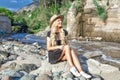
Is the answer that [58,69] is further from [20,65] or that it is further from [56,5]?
[56,5]

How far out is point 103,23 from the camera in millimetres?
24688

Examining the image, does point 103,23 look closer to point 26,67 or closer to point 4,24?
point 4,24

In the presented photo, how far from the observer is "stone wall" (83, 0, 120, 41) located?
23.0 meters

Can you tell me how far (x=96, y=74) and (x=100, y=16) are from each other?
17011mm

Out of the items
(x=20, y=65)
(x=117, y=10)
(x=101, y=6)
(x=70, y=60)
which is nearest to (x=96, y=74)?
(x=70, y=60)

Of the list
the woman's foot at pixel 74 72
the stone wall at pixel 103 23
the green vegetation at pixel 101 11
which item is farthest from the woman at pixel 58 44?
the green vegetation at pixel 101 11

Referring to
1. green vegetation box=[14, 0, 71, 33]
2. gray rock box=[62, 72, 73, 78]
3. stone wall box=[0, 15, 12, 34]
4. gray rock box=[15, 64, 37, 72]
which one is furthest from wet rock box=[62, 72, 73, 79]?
green vegetation box=[14, 0, 71, 33]

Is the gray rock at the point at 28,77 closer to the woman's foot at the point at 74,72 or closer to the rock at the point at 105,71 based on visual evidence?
the woman's foot at the point at 74,72

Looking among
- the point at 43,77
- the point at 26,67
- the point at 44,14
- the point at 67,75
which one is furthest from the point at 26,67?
the point at 44,14

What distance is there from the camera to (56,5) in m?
41.3

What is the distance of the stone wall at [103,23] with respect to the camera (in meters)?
23.0

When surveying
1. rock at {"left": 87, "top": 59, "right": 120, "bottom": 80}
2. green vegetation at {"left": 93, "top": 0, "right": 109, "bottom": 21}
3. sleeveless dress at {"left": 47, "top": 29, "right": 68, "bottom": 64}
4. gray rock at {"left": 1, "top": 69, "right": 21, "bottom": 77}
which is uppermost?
green vegetation at {"left": 93, "top": 0, "right": 109, "bottom": 21}

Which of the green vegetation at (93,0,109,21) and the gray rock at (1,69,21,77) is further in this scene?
the green vegetation at (93,0,109,21)

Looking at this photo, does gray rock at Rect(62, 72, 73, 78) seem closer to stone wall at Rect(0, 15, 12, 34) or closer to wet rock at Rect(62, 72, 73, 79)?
wet rock at Rect(62, 72, 73, 79)
